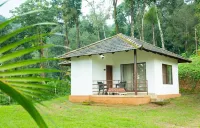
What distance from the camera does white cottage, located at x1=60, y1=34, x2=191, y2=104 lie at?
15477 mm

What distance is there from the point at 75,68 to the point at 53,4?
20.0 m

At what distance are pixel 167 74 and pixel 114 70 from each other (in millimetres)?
3481

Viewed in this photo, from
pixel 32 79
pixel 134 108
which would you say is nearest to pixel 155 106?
pixel 134 108

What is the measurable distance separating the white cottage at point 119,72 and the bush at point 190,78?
2063mm

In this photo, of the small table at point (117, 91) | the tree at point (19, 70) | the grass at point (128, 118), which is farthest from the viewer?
the small table at point (117, 91)

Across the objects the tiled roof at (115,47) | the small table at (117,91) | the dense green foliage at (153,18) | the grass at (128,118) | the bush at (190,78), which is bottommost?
the grass at (128,118)

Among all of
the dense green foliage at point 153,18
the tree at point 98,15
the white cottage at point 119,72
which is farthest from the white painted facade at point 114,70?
the tree at point 98,15

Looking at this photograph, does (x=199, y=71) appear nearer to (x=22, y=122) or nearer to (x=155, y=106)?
(x=155, y=106)

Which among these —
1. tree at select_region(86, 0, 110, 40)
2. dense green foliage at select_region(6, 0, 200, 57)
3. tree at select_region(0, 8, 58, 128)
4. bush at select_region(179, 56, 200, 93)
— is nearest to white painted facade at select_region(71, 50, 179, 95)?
bush at select_region(179, 56, 200, 93)

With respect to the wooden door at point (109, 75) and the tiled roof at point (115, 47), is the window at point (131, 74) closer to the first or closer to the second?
the wooden door at point (109, 75)

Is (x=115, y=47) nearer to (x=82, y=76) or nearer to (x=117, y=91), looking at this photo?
(x=117, y=91)

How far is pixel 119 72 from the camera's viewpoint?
56.9 ft

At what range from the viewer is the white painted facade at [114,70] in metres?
15.8

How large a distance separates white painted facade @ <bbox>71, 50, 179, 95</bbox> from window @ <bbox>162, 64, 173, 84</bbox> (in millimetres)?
246
